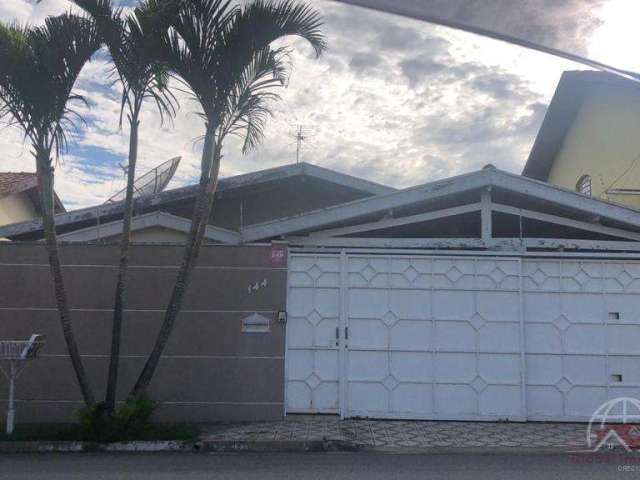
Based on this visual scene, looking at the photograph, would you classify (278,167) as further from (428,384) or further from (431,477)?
(431,477)

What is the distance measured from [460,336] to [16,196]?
51.1ft

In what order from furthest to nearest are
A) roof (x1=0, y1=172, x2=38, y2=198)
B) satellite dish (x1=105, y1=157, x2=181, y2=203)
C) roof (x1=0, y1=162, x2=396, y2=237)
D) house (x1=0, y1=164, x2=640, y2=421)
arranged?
roof (x1=0, y1=172, x2=38, y2=198) → satellite dish (x1=105, y1=157, x2=181, y2=203) → roof (x1=0, y1=162, x2=396, y2=237) → house (x1=0, y1=164, x2=640, y2=421)

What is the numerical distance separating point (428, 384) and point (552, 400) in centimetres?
173

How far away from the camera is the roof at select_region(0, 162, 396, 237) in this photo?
11219mm

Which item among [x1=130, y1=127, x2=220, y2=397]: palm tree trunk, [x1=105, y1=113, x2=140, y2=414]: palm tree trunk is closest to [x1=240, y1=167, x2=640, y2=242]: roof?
[x1=130, y1=127, x2=220, y2=397]: palm tree trunk

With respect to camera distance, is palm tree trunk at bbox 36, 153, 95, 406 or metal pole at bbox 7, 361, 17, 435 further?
palm tree trunk at bbox 36, 153, 95, 406

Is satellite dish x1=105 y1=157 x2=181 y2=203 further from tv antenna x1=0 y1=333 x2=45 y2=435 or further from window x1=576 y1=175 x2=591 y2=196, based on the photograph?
window x1=576 y1=175 x2=591 y2=196

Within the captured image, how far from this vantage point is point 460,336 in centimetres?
927

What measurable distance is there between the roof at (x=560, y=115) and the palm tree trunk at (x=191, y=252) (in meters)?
9.19

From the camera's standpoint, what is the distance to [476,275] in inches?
371

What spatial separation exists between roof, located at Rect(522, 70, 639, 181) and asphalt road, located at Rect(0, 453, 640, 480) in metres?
9.25

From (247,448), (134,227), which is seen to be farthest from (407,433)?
(134,227)

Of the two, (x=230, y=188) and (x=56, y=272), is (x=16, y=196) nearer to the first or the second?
(x=230, y=188)

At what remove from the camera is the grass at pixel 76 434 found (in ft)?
25.9
